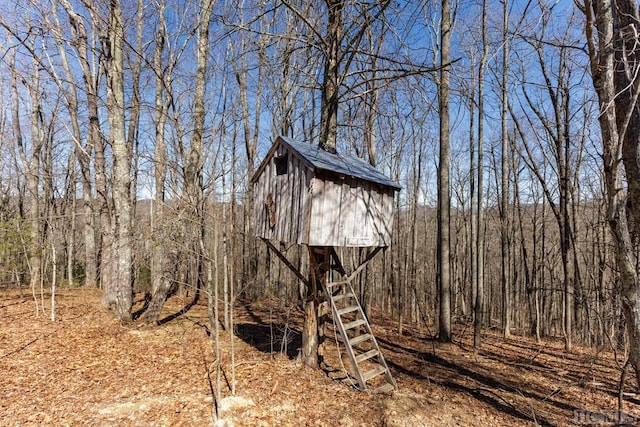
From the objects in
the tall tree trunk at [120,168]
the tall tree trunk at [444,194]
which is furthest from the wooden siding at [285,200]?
the tall tree trunk at [444,194]

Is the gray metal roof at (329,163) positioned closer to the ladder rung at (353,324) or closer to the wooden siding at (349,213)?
the wooden siding at (349,213)

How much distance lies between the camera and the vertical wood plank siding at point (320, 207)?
197 inches

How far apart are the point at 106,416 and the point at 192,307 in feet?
23.5

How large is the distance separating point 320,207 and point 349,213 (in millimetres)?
725

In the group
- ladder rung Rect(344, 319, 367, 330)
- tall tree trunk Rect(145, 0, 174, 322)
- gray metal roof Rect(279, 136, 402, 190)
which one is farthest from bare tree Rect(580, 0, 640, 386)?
tall tree trunk Rect(145, 0, 174, 322)

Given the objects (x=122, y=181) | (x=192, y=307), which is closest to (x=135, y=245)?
(x=122, y=181)

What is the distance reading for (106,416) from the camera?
3.94 meters

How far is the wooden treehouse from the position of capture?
16.5ft

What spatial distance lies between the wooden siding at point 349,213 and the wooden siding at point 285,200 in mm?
211

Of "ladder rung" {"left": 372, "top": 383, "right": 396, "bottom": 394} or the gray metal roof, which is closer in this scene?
the gray metal roof

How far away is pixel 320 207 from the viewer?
16.5 ft

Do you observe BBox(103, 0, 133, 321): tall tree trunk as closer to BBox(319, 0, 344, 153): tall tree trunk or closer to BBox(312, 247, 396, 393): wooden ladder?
BBox(312, 247, 396, 393): wooden ladder

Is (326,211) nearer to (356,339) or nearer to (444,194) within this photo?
(356,339)

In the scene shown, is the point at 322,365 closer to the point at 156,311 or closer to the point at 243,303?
the point at 156,311
